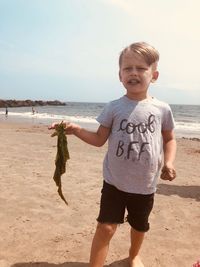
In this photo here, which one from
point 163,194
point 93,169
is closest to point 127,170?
point 163,194

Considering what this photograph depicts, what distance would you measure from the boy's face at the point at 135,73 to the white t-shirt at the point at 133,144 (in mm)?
156

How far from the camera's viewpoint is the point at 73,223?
5.48m

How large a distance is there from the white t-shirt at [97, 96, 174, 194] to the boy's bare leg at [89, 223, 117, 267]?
15.2 inches

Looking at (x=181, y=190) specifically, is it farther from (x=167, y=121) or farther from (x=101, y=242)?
(x=101, y=242)

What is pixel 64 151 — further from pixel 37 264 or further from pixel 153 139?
pixel 37 264

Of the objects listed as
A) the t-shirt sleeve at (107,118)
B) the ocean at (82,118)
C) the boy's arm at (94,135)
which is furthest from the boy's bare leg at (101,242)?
the ocean at (82,118)

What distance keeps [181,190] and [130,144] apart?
4.85 meters

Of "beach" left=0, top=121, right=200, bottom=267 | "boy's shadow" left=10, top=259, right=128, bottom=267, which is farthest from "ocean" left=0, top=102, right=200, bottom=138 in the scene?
"boy's shadow" left=10, top=259, right=128, bottom=267

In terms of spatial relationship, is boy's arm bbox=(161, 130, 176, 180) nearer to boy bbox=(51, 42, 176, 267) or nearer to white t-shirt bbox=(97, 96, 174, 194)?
boy bbox=(51, 42, 176, 267)

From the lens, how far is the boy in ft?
11.5

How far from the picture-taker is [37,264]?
13.6 feet

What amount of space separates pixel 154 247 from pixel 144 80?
2177 mm

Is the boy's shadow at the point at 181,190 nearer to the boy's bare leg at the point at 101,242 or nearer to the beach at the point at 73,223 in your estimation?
the beach at the point at 73,223

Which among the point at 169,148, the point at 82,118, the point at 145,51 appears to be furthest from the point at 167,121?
the point at 82,118
